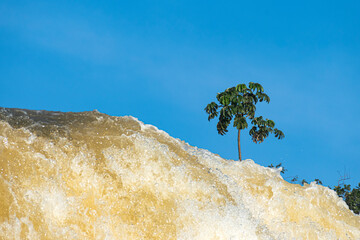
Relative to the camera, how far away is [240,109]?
1029 inches

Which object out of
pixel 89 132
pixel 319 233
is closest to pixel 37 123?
pixel 89 132

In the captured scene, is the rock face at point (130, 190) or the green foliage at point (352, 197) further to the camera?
the green foliage at point (352, 197)

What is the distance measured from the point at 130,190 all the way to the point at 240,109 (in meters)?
12.4

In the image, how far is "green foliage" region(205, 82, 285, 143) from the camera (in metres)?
26.3

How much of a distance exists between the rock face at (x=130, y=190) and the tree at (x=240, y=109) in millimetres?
7352

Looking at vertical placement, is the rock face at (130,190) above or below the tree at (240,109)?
below

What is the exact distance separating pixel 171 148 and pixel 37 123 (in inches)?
193

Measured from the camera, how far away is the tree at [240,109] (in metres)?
26.3

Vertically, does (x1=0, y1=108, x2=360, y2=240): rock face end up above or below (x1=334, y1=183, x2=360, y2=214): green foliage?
below

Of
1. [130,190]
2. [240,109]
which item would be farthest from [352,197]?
[130,190]

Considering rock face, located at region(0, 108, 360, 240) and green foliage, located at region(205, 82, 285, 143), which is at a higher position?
green foliage, located at region(205, 82, 285, 143)

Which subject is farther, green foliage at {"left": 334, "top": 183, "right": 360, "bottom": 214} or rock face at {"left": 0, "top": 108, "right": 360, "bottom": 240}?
green foliage at {"left": 334, "top": 183, "right": 360, "bottom": 214}

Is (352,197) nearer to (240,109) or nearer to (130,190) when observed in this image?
(240,109)

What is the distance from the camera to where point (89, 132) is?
1619cm
